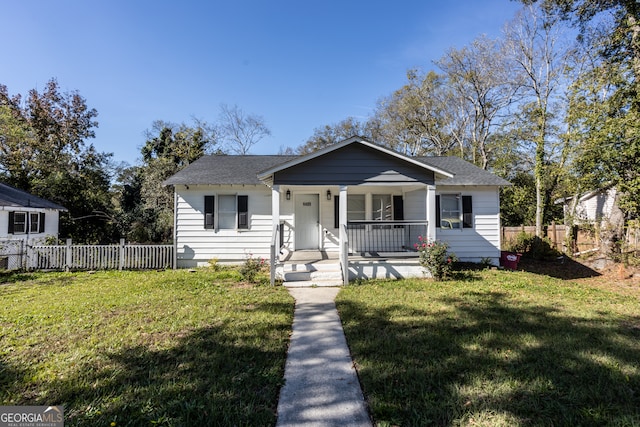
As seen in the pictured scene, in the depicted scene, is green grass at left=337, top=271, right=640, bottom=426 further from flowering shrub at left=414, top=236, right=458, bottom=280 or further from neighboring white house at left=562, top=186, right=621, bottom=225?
neighboring white house at left=562, top=186, right=621, bottom=225

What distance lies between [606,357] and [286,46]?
15.5 metres

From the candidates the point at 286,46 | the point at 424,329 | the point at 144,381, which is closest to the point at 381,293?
the point at 424,329

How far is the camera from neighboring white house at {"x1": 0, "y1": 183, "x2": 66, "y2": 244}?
12320 mm

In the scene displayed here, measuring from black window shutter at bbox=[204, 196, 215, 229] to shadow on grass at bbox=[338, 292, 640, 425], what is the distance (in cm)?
711

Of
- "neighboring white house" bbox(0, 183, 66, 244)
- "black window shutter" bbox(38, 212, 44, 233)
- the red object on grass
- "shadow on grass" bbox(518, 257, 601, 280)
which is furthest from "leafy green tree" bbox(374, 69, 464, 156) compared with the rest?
"black window shutter" bbox(38, 212, 44, 233)

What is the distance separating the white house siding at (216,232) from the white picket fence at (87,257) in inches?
30.8

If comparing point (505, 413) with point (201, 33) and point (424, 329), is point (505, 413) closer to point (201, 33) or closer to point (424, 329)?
point (424, 329)

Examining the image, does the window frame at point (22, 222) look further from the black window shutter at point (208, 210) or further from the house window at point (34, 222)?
the black window shutter at point (208, 210)

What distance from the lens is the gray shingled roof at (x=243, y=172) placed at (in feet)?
34.4

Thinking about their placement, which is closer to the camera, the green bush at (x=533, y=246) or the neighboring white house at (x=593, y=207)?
the neighboring white house at (x=593, y=207)

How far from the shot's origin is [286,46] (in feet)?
47.0

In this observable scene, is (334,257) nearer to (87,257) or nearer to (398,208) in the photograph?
(398,208)

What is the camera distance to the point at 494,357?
12.0ft

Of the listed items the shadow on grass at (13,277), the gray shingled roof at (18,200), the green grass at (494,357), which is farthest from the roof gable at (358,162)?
the gray shingled roof at (18,200)
